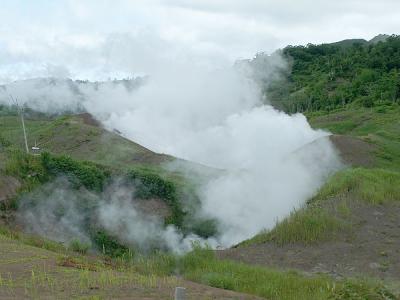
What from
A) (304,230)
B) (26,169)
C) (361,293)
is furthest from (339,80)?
(361,293)

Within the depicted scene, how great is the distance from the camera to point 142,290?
399 inches

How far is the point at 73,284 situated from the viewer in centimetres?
1007

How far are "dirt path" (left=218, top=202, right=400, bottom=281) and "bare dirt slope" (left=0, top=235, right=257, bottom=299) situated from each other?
4.37 meters

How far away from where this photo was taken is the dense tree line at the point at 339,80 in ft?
169

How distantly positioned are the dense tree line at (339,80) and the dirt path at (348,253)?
1185 inches

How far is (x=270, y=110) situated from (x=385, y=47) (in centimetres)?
3049

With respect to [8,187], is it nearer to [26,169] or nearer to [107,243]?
[26,169]

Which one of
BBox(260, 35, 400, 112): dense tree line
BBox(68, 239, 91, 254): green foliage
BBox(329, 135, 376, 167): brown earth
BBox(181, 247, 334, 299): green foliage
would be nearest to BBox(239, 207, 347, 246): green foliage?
BBox(181, 247, 334, 299): green foliage

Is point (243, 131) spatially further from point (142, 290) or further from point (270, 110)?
point (142, 290)

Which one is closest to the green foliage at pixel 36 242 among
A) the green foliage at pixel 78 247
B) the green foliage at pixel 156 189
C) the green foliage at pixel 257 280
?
the green foliage at pixel 78 247

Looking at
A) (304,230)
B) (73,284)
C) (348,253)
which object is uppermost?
(73,284)

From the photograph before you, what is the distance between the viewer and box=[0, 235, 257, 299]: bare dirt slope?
944cm

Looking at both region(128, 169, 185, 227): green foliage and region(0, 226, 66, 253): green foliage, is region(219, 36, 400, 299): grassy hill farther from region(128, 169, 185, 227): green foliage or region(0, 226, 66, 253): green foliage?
region(128, 169, 185, 227): green foliage

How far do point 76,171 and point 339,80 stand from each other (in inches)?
1555
